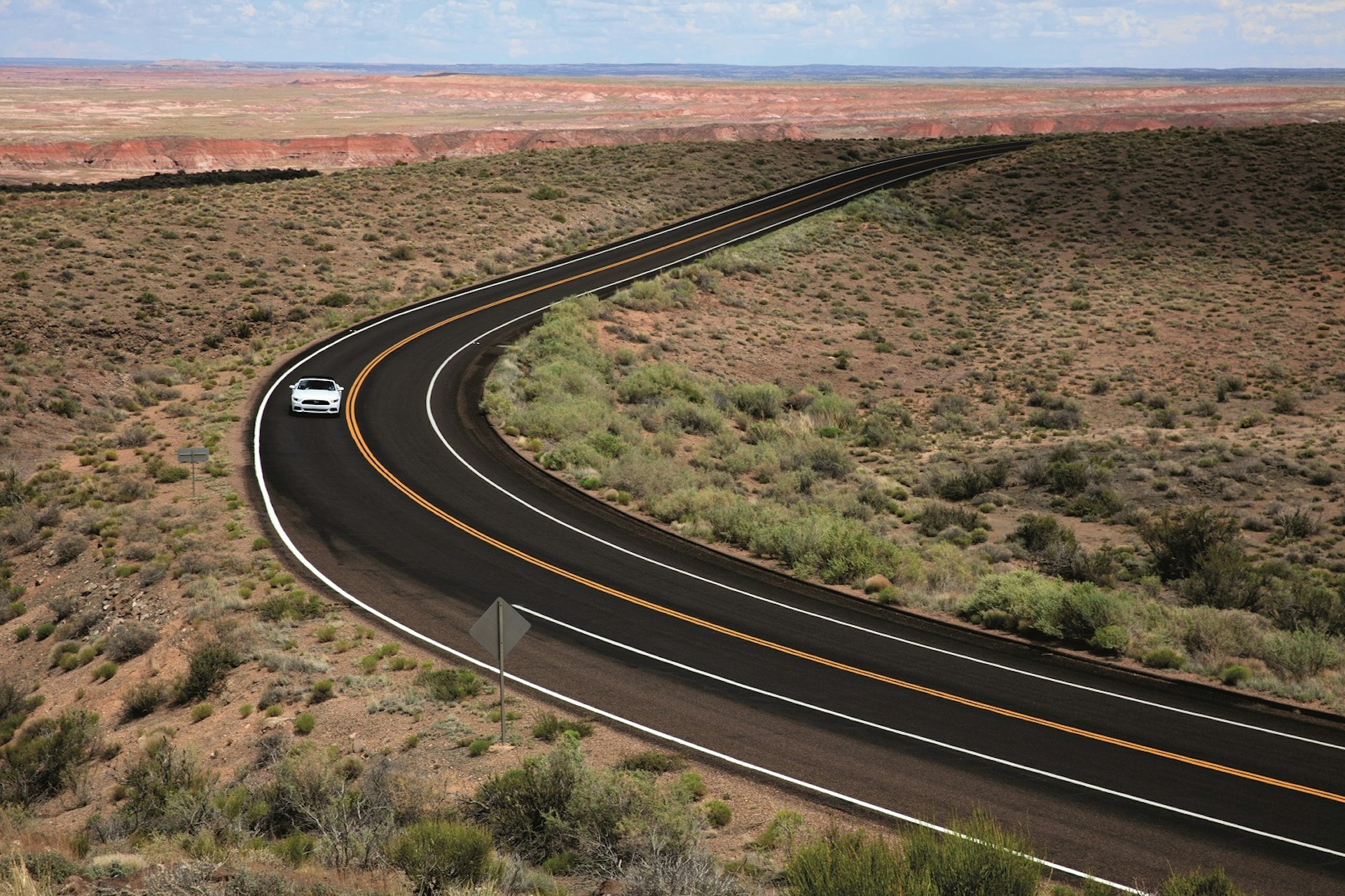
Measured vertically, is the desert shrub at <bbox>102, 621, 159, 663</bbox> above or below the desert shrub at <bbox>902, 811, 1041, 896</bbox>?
below

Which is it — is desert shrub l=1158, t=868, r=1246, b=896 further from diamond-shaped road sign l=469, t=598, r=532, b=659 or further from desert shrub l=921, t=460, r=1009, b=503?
desert shrub l=921, t=460, r=1009, b=503

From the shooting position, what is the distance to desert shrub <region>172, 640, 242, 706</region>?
675 inches

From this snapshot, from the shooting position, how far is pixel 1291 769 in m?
14.3

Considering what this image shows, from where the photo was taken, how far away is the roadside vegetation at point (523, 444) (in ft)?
38.8

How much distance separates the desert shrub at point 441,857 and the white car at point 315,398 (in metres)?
25.1

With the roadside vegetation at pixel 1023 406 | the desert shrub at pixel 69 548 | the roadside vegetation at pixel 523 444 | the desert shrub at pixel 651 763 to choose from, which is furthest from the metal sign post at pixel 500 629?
the desert shrub at pixel 69 548

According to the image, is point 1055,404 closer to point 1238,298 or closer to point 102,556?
point 1238,298

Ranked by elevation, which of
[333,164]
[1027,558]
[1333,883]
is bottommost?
[1027,558]

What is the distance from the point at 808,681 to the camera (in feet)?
57.0

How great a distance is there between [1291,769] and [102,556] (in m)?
24.0

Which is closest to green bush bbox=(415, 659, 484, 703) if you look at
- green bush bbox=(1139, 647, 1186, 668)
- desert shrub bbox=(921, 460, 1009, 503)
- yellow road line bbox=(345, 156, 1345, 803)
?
yellow road line bbox=(345, 156, 1345, 803)

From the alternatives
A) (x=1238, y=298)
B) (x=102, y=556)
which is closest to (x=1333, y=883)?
(x=102, y=556)

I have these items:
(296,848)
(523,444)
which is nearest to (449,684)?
(296,848)

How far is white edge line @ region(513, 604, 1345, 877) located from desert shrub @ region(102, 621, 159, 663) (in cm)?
704
